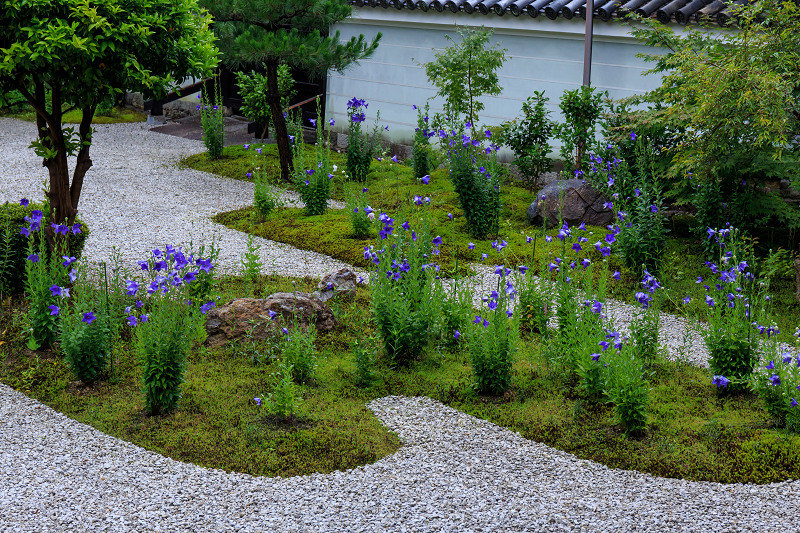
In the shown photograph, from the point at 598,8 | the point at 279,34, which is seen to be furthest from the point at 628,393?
the point at 279,34

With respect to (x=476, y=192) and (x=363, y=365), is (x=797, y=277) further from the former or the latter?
(x=363, y=365)

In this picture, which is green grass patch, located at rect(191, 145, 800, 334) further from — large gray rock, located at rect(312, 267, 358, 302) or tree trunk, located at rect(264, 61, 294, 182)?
large gray rock, located at rect(312, 267, 358, 302)

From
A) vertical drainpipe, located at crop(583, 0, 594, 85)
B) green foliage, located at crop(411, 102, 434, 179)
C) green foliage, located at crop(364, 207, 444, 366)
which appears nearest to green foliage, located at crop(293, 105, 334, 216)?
green foliage, located at crop(411, 102, 434, 179)

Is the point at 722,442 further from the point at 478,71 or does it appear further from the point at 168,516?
the point at 478,71

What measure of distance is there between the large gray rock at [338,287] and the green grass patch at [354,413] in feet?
2.01

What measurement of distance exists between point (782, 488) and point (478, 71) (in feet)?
22.7

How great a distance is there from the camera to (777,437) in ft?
14.8

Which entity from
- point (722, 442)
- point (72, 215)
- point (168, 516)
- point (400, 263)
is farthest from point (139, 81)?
point (722, 442)

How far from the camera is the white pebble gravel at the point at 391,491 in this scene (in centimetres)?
383

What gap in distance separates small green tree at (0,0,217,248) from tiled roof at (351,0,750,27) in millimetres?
5276

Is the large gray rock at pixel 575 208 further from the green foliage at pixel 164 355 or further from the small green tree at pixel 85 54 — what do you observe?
the green foliage at pixel 164 355

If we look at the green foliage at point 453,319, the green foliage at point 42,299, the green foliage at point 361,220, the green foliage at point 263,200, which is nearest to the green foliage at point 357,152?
the green foliage at point 263,200

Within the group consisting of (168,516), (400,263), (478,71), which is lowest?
(168,516)

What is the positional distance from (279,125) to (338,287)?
194 inches
